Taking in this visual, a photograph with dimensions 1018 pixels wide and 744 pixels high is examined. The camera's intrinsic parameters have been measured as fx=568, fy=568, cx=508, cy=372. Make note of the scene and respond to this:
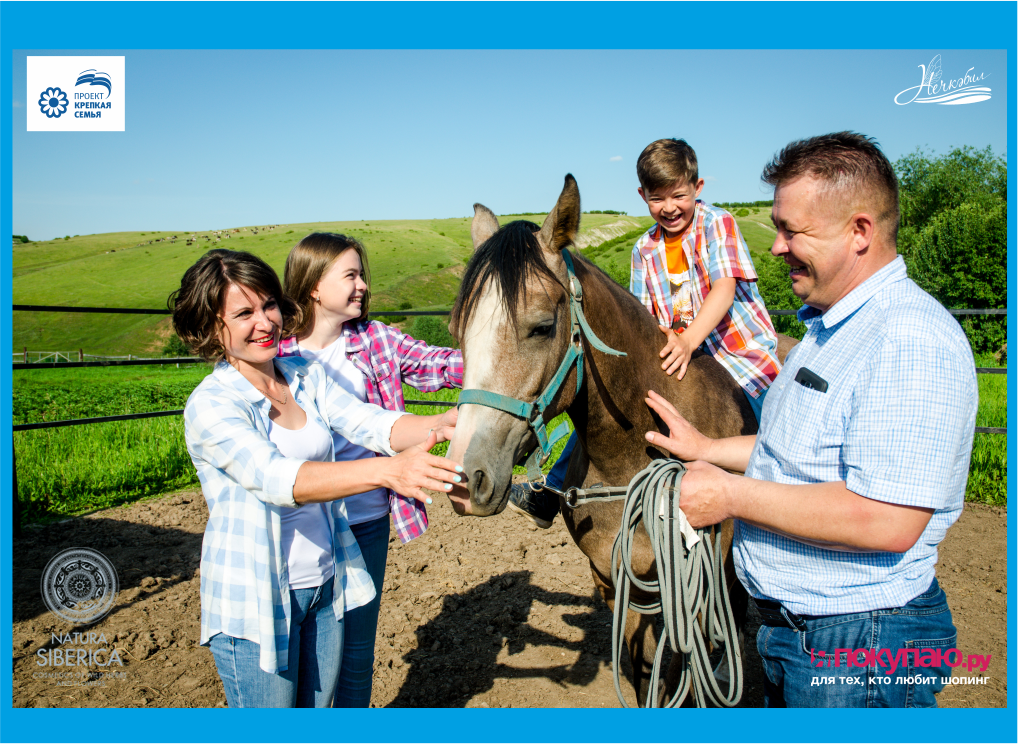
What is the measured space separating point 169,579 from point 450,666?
2.50 metres

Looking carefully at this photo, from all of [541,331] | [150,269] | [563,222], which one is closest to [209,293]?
[541,331]

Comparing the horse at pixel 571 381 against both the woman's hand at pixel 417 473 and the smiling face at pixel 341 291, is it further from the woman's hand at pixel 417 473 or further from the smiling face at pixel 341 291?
the smiling face at pixel 341 291

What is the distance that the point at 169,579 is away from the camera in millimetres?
4434

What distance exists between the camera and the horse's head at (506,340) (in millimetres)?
1709

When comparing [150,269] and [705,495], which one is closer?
[705,495]

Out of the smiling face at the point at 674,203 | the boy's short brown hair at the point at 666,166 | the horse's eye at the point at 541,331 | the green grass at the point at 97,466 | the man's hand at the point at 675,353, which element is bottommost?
the green grass at the point at 97,466

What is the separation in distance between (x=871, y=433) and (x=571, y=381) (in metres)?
0.95

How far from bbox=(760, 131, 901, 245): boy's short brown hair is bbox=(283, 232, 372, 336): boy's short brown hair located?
1793mm

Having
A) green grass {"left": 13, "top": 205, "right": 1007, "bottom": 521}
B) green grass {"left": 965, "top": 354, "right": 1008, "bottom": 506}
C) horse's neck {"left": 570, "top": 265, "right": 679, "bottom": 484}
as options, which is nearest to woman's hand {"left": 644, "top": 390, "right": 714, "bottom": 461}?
horse's neck {"left": 570, "top": 265, "right": 679, "bottom": 484}

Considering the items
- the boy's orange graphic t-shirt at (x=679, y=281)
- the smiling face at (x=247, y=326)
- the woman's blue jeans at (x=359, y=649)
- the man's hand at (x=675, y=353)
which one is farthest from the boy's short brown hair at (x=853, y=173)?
the woman's blue jeans at (x=359, y=649)

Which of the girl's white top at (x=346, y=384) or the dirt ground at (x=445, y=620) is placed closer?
the girl's white top at (x=346, y=384)

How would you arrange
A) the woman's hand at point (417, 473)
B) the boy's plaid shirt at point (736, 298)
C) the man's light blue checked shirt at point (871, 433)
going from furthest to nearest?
1. the boy's plaid shirt at point (736, 298)
2. the woman's hand at point (417, 473)
3. the man's light blue checked shirt at point (871, 433)

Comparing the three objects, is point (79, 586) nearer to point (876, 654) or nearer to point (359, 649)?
point (359, 649)

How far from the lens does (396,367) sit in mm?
2627
